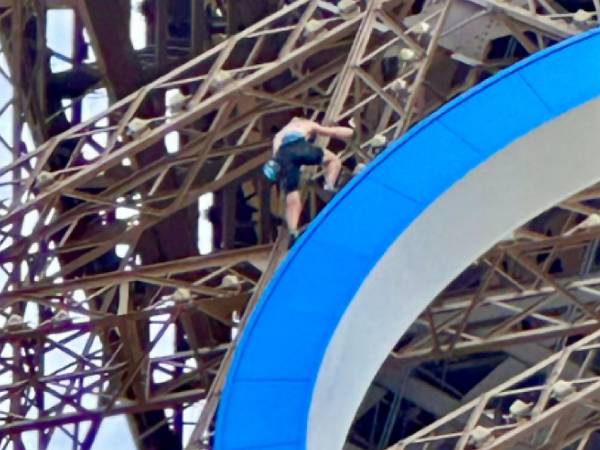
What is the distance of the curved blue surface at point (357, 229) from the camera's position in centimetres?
2631

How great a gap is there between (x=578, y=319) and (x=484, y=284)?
1.91 m

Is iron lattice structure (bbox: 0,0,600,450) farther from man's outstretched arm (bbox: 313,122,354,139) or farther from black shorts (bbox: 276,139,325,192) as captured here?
black shorts (bbox: 276,139,325,192)

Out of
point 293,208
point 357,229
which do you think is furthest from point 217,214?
point 357,229

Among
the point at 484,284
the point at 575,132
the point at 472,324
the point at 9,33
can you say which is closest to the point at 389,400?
the point at 472,324

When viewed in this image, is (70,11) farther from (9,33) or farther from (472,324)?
(472,324)

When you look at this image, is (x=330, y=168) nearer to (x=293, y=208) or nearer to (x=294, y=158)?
(x=294, y=158)

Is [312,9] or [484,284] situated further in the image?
[484,284]

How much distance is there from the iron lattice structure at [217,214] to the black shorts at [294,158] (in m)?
0.79

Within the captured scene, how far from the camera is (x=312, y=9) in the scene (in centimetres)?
3222

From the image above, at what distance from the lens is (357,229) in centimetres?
2723

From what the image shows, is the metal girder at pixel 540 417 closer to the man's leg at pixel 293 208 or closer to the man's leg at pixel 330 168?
the man's leg at pixel 293 208

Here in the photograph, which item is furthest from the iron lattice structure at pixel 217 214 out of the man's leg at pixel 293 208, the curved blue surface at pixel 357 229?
the curved blue surface at pixel 357 229

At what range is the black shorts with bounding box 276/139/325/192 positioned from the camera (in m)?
28.7

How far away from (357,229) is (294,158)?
6.09 feet
